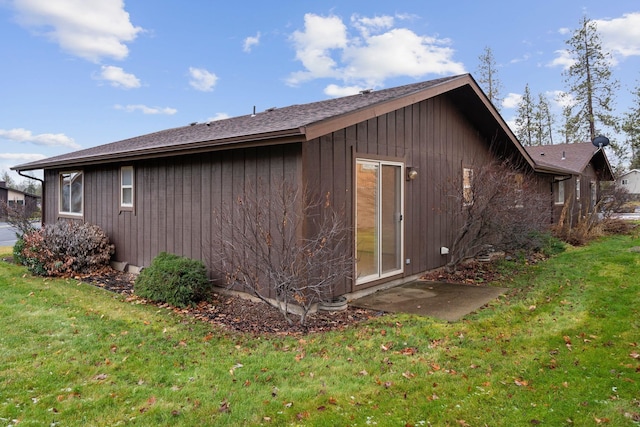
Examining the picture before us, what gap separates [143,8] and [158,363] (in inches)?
413

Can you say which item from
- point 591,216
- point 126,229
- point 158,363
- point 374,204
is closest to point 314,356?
point 158,363

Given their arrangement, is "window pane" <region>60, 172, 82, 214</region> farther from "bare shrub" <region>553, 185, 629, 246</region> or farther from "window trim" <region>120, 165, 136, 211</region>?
"bare shrub" <region>553, 185, 629, 246</region>

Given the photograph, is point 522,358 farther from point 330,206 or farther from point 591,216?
point 591,216

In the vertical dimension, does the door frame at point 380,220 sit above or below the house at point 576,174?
below

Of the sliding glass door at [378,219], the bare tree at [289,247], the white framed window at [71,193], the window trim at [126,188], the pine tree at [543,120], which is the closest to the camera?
the bare tree at [289,247]

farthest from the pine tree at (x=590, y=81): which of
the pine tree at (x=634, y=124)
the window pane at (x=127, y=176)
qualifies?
the window pane at (x=127, y=176)

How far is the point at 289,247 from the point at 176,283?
6.15 ft

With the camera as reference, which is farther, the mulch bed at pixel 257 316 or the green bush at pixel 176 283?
the green bush at pixel 176 283

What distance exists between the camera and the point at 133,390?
122 inches

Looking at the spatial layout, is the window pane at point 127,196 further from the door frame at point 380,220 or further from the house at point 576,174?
the house at point 576,174

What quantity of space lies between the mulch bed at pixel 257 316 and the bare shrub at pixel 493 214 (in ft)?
11.0

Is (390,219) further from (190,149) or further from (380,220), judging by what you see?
(190,149)

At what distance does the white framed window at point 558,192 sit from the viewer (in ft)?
49.1

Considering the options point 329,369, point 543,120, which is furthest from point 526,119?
point 329,369
